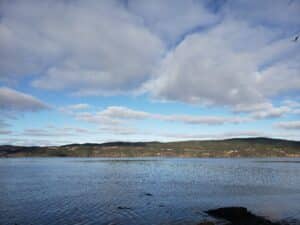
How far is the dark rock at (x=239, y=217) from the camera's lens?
31000 mm

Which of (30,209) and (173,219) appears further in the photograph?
(30,209)

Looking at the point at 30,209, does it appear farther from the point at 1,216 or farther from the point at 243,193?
the point at 243,193

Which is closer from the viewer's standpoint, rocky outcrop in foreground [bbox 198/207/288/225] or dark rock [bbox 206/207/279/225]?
rocky outcrop in foreground [bbox 198/207/288/225]

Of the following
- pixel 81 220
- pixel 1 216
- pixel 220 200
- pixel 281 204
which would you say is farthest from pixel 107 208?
pixel 281 204

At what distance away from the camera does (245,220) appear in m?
32.2

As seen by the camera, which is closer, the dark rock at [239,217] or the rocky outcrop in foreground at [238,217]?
the rocky outcrop in foreground at [238,217]

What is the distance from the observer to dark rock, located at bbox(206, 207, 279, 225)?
31.0m

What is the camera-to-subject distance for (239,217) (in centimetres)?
3338

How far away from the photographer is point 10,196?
50625mm

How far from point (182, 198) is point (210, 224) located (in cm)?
1958

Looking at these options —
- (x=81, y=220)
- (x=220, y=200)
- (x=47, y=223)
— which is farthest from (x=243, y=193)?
(x=47, y=223)

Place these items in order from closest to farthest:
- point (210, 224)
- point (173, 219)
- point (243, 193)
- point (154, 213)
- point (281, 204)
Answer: point (210, 224) < point (173, 219) < point (154, 213) < point (281, 204) < point (243, 193)

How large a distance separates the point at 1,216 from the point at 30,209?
14.2 ft

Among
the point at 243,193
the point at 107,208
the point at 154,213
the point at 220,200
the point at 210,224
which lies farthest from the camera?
the point at 243,193
